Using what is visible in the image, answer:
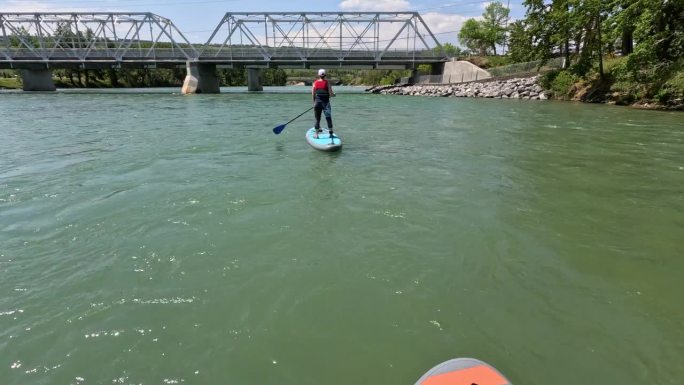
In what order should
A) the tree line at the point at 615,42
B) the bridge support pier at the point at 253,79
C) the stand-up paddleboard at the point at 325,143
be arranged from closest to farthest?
the stand-up paddleboard at the point at 325,143 → the tree line at the point at 615,42 → the bridge support pier at the point at 253,79

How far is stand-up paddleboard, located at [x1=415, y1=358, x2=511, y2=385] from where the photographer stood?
273cm

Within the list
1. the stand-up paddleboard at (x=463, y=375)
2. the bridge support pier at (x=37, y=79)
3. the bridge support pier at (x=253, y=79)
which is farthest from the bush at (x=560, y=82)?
the bridge support pier at (x=37, y=79)

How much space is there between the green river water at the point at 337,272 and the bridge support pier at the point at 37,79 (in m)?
68.4

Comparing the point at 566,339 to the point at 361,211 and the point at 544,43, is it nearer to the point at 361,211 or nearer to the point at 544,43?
the point at 361,211

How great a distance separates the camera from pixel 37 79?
63625 mm

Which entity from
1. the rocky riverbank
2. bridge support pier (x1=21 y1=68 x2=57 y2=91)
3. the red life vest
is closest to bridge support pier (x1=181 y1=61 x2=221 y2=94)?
bridge support pier (x1=21 y1=68 x2=57 y2=91)

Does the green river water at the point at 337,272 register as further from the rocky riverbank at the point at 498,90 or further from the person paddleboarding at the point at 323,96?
the rocky riverbank at the point at 498,90

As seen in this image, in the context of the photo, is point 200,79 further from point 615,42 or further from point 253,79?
point 615,42

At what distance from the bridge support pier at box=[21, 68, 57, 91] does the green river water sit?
68371 mm

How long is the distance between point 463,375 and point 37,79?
8074cm

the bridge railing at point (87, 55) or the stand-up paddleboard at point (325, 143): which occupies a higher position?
the bridge railing at point (87, 55)

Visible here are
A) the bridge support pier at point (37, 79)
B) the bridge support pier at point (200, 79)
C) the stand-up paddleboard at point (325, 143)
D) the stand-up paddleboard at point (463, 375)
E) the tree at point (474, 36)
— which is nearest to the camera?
the stand-up paddleboard at point (463, 375)

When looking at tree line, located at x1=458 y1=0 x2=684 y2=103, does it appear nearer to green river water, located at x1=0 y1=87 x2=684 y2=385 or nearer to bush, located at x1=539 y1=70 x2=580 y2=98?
bush, located at x1=539 y1=70 x2=580 y2=98

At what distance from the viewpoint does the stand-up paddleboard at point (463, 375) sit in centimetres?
273
